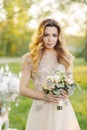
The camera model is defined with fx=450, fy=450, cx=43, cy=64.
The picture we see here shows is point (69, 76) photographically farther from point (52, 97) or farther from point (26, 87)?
point (26, 87)

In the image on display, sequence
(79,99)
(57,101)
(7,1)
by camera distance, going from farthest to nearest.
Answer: (79,99) → (7,1) → (57,101)

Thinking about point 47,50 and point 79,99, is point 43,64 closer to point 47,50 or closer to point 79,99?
point 47,50

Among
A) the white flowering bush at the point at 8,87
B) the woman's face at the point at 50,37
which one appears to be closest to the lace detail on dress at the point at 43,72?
the woman's face at the point at 50,37

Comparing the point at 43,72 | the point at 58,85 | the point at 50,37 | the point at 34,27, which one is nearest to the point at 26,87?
the point at 43,72

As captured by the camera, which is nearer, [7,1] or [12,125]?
[7,1]

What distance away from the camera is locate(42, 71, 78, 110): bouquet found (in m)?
3.39

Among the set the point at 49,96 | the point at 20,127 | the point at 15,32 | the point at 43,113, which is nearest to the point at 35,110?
the point at 43,113

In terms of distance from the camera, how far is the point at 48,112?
3.63m

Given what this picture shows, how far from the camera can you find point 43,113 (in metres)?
3.68

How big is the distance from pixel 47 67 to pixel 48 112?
36 cm

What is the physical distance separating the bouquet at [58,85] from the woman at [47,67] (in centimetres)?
13

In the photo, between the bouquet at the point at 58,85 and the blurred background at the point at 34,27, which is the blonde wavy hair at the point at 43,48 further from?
the blurred background at the point at 34,27

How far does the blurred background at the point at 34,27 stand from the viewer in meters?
7.16

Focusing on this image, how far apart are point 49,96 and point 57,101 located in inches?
2.8
